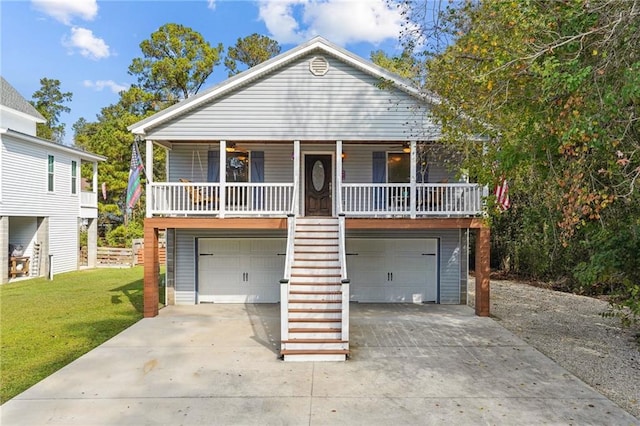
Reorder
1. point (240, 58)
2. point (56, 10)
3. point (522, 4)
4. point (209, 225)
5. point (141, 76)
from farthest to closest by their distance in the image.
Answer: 1. point (240, 58)
2. point (141, 76)
3. point (56, 10)
4. point (209, 225)
5. point (522, 4)

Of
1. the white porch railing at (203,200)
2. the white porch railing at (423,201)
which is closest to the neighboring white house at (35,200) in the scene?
the white porch railing at (203,200)

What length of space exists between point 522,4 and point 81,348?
362 inches

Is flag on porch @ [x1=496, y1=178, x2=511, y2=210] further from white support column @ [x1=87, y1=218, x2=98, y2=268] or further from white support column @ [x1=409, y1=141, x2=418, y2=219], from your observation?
white support column @ [x1=87, y1=218, x2=98, y2=268]

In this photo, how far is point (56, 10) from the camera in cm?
1900

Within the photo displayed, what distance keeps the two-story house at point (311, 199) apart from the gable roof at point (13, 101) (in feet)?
43.0

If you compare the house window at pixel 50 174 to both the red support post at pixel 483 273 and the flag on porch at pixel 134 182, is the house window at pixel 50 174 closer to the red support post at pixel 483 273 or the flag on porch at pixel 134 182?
the flag on porch at pixel 134 182

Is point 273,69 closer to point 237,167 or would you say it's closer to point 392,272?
point 237,167

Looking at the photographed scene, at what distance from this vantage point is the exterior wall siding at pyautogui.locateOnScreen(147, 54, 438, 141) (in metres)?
10.6

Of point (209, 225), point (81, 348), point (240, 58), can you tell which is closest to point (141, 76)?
point (240, 58)

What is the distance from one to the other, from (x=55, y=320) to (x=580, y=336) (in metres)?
11.9

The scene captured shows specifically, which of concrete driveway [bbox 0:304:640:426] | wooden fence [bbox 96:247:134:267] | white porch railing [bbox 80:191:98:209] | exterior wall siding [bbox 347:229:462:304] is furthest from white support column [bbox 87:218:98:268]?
exterior wall siding [bbox 347:229:462:304]

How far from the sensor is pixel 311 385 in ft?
19.0

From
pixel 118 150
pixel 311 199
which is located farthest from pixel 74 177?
pixel 311 199

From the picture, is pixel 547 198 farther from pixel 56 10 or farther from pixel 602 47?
pixel 56 10
